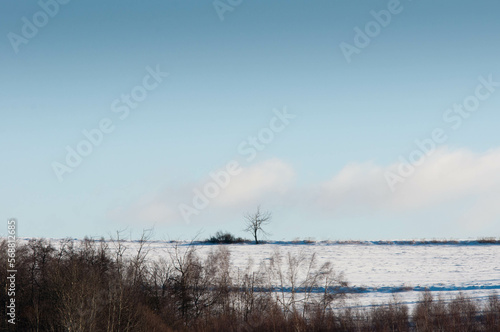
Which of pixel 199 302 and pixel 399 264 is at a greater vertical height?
pixel 399 264

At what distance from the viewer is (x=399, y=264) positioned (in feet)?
215

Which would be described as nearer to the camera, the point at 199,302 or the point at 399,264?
the point at 199,302

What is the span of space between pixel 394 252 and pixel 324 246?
384 inches

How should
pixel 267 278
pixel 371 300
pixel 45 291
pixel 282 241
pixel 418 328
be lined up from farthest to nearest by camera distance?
pixel 282 241 → pixel 267 278 → pixel 371 300 → pixel 45 291 → pixel 418 328

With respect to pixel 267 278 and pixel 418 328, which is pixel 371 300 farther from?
pixel 267 278

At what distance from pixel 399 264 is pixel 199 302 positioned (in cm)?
2810

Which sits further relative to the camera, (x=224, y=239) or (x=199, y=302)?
(x=224, y=239)

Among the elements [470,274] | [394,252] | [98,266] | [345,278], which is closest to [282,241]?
[394,252]

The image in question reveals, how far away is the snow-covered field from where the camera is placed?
52647mm

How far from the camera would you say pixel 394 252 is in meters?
72.9

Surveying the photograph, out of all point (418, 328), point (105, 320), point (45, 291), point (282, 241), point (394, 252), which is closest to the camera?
point (105, 320)

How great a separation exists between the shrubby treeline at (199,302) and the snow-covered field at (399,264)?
344 centimetres

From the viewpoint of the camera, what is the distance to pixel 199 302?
50062 millimetres

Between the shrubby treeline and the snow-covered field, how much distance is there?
11.3 ft
